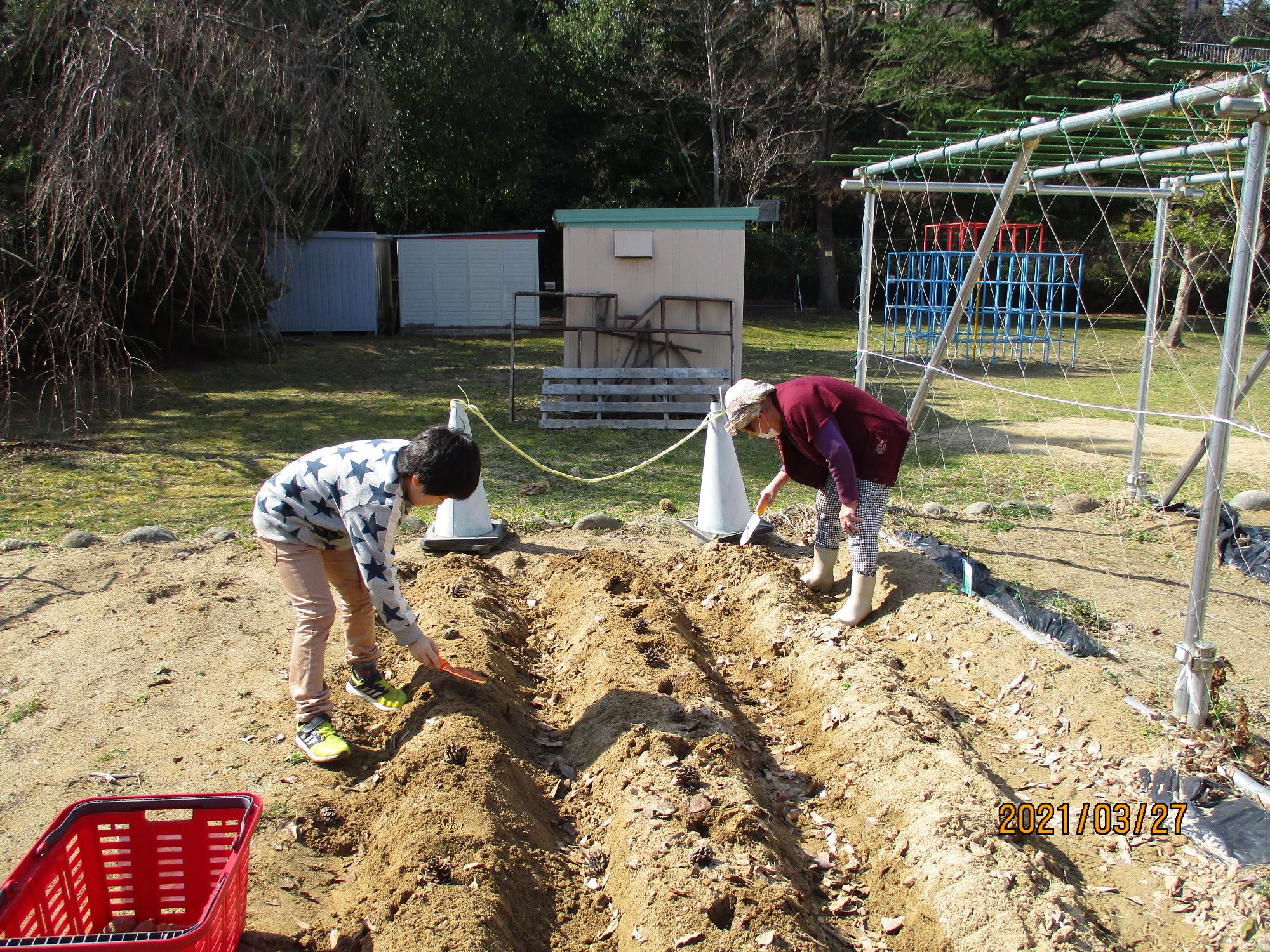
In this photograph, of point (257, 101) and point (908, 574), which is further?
point (257, 101)

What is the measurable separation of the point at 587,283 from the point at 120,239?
17.0 ft

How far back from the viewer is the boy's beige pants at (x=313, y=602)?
391 cm

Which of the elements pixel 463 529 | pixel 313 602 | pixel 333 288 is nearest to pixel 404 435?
pixel 463 529

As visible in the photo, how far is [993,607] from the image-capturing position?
5410 millimetres

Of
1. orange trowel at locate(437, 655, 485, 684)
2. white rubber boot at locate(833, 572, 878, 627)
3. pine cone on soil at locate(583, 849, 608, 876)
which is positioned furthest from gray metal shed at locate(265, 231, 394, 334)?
pine cone on soil at locate(583, 849, 608, 876)

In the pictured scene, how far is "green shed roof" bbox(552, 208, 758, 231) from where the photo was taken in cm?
1178

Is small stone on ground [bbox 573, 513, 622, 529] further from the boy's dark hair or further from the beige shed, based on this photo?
the beige shed

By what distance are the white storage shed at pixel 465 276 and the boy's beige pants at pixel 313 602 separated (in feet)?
60.7

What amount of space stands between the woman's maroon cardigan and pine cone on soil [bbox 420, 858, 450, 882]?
9.27 feet

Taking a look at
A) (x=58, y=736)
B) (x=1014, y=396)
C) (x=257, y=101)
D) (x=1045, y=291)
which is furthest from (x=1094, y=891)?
(x=1045, y=291)

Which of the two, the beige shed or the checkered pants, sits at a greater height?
the beige shed

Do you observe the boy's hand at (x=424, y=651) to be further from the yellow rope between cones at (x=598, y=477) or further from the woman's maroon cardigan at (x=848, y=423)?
the yellow rope between cones at (x=598, y=477)

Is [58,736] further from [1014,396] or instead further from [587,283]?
[1014,396]

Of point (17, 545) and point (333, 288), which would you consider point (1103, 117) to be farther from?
point (333, 288)
